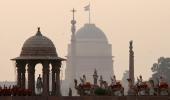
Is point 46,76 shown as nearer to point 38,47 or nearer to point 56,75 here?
point 56,75

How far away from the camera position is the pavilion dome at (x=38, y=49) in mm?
82125

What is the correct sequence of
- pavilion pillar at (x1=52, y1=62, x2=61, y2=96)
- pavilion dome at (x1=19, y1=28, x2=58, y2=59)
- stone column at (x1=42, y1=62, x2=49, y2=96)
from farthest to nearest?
pavilion pillar at (x1=52, y1=62, x2=61, y2=96), pavilion dome at (x1=19, y1=28, x2=58, y2=59), stone column at (x1=42, y1=62, x2=49, y2=96)

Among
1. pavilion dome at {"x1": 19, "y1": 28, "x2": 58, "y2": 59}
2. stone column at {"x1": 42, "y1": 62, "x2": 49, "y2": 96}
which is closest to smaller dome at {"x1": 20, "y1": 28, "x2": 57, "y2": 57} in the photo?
pavilion dome at {"x1": 19, "y1": 28, "x2": 58, "y2": 59}

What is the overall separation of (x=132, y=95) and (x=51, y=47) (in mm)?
12949

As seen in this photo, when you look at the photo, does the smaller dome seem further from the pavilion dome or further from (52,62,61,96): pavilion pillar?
(52,62,61,96): pavilion pillar

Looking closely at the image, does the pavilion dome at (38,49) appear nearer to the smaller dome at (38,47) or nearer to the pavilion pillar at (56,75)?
the smaller dome at (38,47)

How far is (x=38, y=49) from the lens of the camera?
270 feet

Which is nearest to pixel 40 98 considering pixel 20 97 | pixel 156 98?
pixel 20 97

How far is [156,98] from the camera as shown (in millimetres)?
70750

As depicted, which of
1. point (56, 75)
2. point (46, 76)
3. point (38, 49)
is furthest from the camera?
point (56, 75)

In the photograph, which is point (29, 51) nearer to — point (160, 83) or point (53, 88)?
point (53, 88)

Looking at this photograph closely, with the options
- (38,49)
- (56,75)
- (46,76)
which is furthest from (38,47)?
(56,75)

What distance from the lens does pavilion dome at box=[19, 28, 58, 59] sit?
82.1 metres

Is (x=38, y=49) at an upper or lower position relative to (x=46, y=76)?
upper
